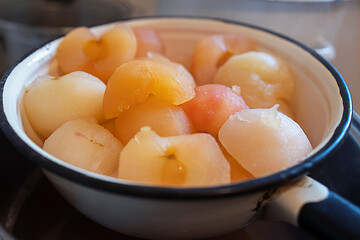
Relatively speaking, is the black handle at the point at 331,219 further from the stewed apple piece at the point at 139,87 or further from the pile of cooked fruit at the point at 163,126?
the stewed apple piece at the point at 139,87

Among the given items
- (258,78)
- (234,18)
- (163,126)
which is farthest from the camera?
(234,18)

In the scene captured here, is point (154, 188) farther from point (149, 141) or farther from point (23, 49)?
point (23, 49)

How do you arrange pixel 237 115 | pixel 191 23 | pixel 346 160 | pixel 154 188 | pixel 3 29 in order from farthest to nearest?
1. pixel 3 29
2. pixel 191 23
3. pixel 346 160
4. pixel 237 115
5. pixel 154 188

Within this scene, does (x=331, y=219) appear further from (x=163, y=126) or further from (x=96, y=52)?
(x=96, y=52)

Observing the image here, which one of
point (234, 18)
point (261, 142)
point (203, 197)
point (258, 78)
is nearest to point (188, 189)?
point (203, 197)

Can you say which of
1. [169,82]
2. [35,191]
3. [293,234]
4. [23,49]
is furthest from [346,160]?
[23,49]

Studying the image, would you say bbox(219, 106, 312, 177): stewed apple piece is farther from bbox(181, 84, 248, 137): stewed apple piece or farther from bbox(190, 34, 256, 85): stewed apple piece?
bbox(190, 34, 256, 85): stewed apple piece

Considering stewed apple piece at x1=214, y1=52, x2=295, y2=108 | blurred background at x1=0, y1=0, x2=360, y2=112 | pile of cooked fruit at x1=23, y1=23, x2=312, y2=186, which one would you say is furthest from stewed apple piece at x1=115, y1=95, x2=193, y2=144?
blurred background at x1=0, y1=0, x2=360, y2=112

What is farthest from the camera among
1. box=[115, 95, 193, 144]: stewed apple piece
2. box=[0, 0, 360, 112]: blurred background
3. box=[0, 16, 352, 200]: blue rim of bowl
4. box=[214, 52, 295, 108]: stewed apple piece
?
box=[0, 0, 360, 112]: blurred background
